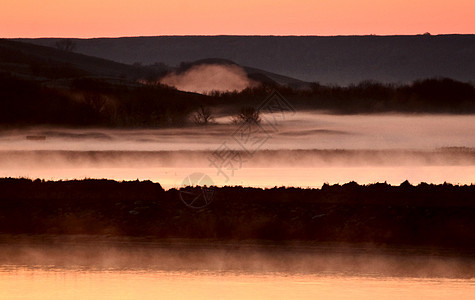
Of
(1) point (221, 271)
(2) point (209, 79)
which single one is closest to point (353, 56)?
(2) point (209, 79)

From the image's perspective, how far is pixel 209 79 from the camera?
2475 inches

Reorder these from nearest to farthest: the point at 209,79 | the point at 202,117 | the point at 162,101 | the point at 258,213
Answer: the point at 258,213, the point at 202,117, the point at 162,101, the point at 209,79

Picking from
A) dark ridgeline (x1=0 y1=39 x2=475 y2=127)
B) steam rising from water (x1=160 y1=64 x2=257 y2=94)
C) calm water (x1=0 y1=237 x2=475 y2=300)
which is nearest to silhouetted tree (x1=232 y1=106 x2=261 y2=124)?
dark ridgeline (x1=0 y1=39 x2=475 y2=127)

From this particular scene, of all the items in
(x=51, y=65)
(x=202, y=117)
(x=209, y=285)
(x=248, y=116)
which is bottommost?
(x=209, y=285)

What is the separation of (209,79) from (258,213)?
4626 centimetres

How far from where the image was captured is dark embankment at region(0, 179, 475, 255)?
52.1 ft

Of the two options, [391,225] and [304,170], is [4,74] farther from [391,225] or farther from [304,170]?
[391,225]

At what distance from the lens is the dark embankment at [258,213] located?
1589 centimetres

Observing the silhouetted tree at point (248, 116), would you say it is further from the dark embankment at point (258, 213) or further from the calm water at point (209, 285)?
the calm water at point (209, 285)

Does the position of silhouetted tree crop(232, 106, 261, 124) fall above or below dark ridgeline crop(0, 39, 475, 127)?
below

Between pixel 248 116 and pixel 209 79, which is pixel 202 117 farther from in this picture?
pixel 209 79

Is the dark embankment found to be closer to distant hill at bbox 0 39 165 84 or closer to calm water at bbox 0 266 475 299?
calm water at bbox 0 266 475 299

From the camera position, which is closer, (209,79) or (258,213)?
(258,213)

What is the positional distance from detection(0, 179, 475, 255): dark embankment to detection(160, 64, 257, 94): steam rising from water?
40242mm
